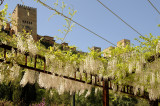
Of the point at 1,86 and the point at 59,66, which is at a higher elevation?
the point at 59,66

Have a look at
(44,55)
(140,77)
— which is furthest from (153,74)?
(44,55)

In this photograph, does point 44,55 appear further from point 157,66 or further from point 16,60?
point 157,66

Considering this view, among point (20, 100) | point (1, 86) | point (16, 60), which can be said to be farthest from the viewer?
point (1, 86)

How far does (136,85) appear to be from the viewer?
18.9 feet

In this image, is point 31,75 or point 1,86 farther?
point 1,86

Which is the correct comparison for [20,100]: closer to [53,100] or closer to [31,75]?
[53,100]

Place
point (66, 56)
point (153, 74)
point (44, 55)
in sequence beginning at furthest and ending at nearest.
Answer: point (153, 74) < point (66, 56) < point (44, 55)

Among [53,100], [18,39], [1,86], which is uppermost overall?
[18,39]

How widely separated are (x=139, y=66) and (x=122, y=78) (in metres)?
0.96

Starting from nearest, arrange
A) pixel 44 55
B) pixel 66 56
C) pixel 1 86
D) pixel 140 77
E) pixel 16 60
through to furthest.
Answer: pixel 16 60 → pixel 44 55 → pixel 66 56 → pixel 140 77 → pixel 1 86

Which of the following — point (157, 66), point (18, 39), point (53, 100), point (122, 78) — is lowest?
point (53, 100)

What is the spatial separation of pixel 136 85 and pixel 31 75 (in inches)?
118

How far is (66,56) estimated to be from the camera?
452 cm

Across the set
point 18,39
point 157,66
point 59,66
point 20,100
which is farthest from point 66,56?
point 20,100
